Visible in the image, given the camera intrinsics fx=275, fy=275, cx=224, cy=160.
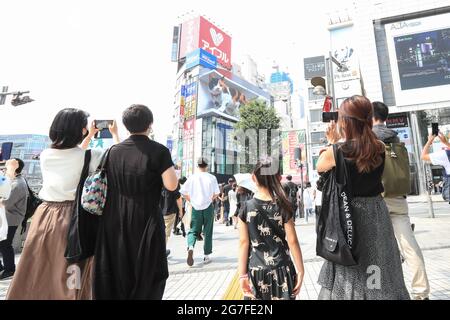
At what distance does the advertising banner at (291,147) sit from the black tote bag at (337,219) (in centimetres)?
4131

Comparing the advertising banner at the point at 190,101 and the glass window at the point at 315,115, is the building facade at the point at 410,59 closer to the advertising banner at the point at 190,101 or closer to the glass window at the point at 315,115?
the advertising banner at the point at 190,101

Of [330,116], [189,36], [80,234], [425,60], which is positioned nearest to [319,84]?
[330,116]

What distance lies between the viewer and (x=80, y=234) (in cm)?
195

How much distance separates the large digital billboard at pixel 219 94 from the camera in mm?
43031

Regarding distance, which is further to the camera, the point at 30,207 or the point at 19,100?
the point at 19,100

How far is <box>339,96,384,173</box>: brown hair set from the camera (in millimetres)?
1832

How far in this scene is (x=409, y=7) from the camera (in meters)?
17.9

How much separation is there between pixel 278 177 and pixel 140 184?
1.04 meters

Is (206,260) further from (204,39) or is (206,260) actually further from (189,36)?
(189,36)

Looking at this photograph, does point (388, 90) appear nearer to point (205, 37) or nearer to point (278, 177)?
point (278, 177)

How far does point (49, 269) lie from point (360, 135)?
2.40m

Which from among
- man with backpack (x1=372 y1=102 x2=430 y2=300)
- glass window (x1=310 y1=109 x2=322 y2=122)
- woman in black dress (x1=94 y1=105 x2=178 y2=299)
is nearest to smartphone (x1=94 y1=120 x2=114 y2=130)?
woman in black dress (x1=94 y1=105 x2=178 y2=299)

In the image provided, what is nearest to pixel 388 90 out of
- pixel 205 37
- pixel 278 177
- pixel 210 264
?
pixel 210 264

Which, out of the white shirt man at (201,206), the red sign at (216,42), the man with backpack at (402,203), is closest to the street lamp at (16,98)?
the white shirt man at (201,206)
